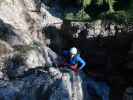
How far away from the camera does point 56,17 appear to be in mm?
18062

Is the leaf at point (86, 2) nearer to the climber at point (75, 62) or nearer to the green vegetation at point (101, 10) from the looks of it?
the green vegetation at point (101, 10)

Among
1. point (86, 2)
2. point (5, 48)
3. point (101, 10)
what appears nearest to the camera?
point (5, 48)

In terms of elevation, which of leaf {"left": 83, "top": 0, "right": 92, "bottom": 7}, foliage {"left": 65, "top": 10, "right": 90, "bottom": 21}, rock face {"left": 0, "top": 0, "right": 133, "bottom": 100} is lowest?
rock face {"left": 0, "top": 0, "right": 133, "bottom": 100}

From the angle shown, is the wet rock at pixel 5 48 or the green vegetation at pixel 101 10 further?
the green vegetation at pixel 101 10

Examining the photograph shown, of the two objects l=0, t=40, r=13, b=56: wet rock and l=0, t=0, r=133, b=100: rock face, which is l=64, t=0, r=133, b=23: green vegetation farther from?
l=0, t=40, r=13, b=56: wet rock

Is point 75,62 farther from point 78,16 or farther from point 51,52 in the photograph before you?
point 78,16

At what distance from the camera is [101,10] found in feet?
59.9

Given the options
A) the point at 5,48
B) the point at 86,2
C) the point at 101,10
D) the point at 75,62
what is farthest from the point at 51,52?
the point at 101,10

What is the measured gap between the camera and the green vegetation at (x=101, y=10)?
17625 millimetres

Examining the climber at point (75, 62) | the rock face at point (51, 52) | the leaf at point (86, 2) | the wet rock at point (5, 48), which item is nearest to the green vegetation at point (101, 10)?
the leaf at point (86, 2)

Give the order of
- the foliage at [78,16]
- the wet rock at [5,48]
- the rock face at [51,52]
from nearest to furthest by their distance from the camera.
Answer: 1. the rock face at [51,52]
2. the wet rock at [5,48]
3. the foliage at [78,16]

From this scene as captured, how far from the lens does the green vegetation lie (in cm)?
1762

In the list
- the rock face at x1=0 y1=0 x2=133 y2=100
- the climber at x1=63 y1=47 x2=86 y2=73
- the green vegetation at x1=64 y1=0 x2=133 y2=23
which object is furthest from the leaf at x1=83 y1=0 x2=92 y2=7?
the climber at x1=63 y1=47 x2=86 y2=73

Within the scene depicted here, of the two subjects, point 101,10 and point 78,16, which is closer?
point 78,16
